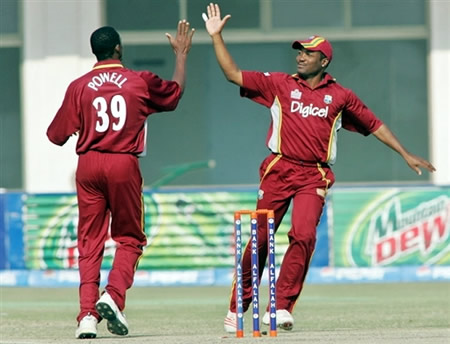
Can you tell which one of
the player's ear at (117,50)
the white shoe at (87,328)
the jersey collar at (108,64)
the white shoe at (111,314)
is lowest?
the white shoe at (87,328)

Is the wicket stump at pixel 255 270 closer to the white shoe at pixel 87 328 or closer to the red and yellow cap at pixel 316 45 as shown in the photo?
the white shoe at pixel 87 328

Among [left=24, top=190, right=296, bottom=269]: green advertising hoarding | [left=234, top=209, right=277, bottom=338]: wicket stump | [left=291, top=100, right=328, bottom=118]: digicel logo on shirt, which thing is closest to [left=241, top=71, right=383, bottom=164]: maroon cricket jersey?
[left=291, top=100, right=328, bottom=118]: digicel logo on shirt

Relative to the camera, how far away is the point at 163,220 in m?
17.3

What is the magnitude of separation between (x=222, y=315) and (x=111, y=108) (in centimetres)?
403

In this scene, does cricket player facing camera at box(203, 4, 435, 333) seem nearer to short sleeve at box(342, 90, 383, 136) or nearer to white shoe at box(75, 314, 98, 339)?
short sleeve at box(342, 90, 383, 136)

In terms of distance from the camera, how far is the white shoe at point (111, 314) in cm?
916

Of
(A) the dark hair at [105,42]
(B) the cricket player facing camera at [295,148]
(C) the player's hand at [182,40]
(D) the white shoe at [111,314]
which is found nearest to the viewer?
(D) the white shoe at [111,314]

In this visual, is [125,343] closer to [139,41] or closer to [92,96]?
[92,96]

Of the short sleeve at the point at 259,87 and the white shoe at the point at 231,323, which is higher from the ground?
the short sleeve at the point at 259,87

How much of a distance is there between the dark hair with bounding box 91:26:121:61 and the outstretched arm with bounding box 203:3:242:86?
2.56 ft

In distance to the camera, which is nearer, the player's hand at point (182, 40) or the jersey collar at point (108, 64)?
the jersey collar at point (108, 64)

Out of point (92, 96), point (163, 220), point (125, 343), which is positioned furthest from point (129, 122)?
point (163, 220)

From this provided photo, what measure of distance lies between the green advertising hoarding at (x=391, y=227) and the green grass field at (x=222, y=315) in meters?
0.52

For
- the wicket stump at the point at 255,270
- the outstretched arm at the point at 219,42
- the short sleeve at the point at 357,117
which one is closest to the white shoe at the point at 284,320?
the wicket stump at the point at 255,270
